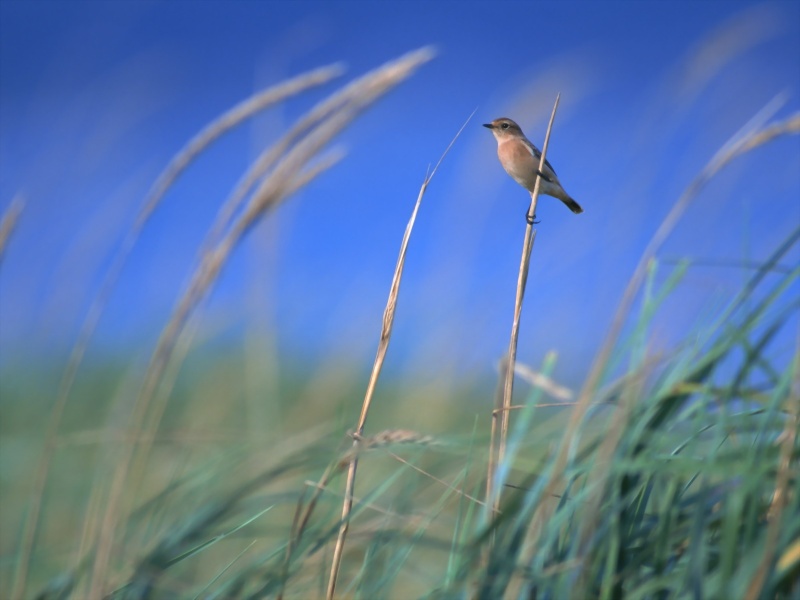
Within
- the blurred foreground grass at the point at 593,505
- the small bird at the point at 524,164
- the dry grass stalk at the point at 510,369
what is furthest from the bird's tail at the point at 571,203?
the blurred foreground grass at the point at 593,505

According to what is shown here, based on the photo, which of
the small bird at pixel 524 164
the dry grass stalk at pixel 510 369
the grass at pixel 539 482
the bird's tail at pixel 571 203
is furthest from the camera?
the bird's tail at pixel 571 203

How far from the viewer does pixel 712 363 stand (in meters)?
0.95

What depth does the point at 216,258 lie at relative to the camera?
960mm

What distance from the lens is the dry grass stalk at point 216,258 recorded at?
0.93 meters

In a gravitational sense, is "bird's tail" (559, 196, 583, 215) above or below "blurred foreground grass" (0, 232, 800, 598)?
above

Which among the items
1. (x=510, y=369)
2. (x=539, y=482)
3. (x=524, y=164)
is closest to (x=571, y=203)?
(x=524, y=164)

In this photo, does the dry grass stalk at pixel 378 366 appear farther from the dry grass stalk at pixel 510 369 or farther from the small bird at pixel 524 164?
the small bird at pixel 524 164

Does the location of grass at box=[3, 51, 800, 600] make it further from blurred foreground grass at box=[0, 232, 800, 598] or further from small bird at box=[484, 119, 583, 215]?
small bird at box=[484, 119, 583, 215]

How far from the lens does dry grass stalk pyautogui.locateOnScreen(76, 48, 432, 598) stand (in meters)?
0.93

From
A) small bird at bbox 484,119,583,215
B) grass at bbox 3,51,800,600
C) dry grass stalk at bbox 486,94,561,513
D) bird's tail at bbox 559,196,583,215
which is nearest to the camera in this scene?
grass at bbox 3,51,800,600

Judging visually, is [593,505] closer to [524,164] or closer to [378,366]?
[378,366]

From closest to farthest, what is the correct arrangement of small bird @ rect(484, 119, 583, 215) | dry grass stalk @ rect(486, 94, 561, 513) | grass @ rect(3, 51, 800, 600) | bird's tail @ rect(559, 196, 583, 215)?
grass @ rect(3, 51, 800, 600)
dry grass stalk @ rect(486, 94, 561, 513)
small bird @ rect(484, 119, 583, 215)
bird's tail @ rect(559, 196, 583, 215)

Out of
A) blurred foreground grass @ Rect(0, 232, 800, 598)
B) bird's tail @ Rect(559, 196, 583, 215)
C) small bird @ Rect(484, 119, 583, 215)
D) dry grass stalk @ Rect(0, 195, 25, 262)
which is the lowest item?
blurred foreground grass @ Rect(0, 232, 800, 598)

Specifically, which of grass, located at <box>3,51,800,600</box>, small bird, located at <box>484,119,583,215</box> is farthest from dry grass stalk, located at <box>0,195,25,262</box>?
small bird, located at <box>484,119,583,215</box>
